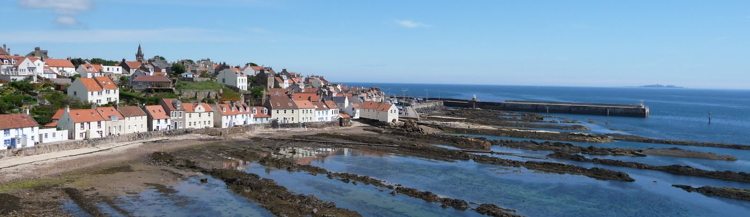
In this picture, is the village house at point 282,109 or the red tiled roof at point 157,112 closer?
the red tiled roof at point 157,112

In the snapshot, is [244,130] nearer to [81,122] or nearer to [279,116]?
[279,116]

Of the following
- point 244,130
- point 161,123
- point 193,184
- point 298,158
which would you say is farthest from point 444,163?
point 161,123

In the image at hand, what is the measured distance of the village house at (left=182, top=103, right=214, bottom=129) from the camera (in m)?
51.4

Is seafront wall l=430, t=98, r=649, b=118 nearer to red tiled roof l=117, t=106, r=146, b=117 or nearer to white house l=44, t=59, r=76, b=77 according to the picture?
white house l=44, t=59, r=76, b=77

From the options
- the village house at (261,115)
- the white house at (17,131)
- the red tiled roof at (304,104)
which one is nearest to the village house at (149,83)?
the village house at (261,115)

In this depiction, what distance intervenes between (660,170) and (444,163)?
16.9 m

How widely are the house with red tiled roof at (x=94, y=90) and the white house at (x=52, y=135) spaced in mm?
13979

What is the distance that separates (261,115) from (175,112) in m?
10.7

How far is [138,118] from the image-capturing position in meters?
47.1

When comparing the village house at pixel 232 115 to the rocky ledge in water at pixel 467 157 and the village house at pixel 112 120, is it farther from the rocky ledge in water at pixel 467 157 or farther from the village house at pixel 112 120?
the village house at pixel 112 120

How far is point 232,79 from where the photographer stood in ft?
253

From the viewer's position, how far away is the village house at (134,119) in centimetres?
4591

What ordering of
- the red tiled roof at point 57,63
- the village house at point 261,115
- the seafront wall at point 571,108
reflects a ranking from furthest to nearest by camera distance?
the seafront wall at point 571,108 → the red tiled roof at point 57,63 → the village house at point 261,115

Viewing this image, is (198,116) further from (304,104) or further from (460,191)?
(460,191)
